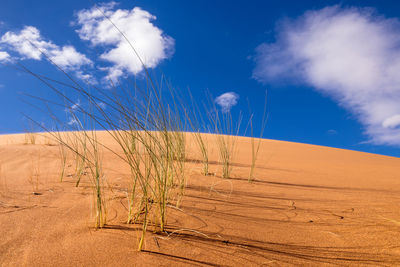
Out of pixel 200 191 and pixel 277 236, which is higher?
pixel 200 191

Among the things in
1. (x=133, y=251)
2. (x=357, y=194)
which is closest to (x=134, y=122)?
(x=133, y=251)

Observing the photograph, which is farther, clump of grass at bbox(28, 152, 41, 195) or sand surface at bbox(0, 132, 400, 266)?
clump of grass at bbox(28, 152, 41, 195)

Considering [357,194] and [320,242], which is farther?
[357,194]

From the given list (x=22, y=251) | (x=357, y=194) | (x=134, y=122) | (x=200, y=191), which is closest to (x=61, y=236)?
(x=22, y=251)

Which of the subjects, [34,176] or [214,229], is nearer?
[214,229]

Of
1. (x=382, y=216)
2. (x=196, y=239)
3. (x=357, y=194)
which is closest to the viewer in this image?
(x=196, y=239)

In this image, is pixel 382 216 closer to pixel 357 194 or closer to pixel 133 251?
pixel 357 194

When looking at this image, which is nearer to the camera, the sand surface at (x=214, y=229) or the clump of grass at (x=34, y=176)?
the sand surface at (x=214, y=229)

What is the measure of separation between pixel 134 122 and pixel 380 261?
1235 millimetres

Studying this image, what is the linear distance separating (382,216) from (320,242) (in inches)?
24.6

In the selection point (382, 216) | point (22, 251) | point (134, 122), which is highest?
point (134, 122)

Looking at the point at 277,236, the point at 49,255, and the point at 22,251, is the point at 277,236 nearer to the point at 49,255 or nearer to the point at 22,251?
the point at 49,255

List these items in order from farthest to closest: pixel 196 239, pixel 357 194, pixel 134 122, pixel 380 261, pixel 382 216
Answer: pixel 357 194 < pixel 382 216 < pixel 134 122 < pixel 196 239 < pixel 380 261

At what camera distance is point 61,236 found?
1188mm
